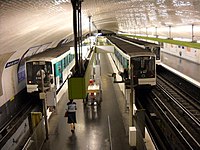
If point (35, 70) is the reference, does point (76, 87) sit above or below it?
above

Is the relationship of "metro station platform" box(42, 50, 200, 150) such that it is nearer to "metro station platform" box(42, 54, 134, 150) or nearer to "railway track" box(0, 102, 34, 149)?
"metro station platform" box(42, 54, 134, 150)

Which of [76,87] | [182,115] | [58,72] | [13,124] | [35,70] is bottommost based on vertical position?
[13,124]

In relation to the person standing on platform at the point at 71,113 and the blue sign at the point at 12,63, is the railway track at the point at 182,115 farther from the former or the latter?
the blue sign at the point at 12,63

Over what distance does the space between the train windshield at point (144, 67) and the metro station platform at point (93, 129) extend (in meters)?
1.64

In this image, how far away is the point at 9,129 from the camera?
9.98 metres

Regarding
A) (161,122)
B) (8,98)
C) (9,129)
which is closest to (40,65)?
(8,98)

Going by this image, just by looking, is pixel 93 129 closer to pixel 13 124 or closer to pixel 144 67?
pixel 13 124

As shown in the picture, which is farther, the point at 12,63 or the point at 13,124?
the point at 12,63

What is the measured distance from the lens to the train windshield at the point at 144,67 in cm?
1288

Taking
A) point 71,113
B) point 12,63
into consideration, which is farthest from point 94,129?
point 12,63

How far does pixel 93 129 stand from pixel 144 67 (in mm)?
4453

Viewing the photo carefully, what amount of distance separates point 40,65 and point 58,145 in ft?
17.0

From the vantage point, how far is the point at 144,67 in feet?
42.4

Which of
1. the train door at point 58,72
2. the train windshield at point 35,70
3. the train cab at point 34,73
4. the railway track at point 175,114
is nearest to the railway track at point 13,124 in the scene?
the train cab at point 34,73
